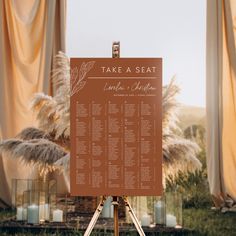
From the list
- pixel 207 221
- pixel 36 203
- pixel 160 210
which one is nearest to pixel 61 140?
pixel 36 203

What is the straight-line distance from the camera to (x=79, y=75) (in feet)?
7.34

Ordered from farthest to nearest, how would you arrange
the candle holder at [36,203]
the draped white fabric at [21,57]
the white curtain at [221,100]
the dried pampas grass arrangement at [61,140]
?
the draped white fabric at [21,57] → the white curtain at [221,100] → the candle holder at [36,203] → the dried pampas grass arrangement at [61,140]

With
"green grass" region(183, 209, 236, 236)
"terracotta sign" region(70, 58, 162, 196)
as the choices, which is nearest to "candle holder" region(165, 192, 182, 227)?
"green grass" region(183, 209, 236, 236)

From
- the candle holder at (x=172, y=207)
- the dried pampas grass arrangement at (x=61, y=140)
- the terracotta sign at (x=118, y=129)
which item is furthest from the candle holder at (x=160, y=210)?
the terracotta sign at (x=118, y=129)

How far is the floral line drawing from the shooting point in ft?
7.32

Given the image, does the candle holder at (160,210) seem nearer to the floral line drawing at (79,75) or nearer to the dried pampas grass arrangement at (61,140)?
the dried pampas grass arrangement at (61,140)

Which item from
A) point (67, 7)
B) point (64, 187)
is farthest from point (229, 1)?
point (64, 187)

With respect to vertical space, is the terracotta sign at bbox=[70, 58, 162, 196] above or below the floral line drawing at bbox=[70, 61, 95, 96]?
below

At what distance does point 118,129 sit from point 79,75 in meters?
0.30

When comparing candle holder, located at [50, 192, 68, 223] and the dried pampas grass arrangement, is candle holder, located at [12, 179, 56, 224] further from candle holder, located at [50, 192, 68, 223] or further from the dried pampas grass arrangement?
the dried pampas grass arrangement

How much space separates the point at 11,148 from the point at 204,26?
176 centimetres

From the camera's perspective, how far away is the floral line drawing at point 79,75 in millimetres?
2232

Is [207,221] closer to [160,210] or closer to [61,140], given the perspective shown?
[160,210]

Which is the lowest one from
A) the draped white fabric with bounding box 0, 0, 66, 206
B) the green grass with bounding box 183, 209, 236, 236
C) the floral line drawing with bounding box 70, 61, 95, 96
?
the green grass with bounding box 183, 209, 236, 236
